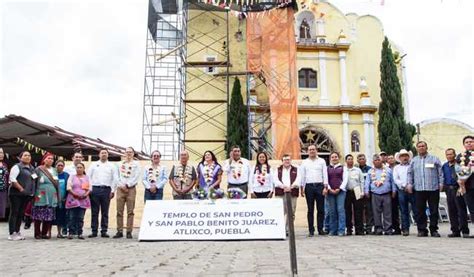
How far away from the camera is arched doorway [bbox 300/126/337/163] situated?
23.7m

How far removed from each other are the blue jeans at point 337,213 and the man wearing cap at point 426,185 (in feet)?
4.32

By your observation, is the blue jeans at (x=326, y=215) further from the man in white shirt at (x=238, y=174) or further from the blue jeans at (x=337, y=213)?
the man in white shirt at (x=238, y=174)

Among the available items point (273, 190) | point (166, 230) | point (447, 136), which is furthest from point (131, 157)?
point (447, 136)

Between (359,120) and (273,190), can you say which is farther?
(359,120)

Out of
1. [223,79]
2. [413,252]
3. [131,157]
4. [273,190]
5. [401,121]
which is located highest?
[223,79]

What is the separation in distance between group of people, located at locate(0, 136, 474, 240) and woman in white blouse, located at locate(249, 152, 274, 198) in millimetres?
19

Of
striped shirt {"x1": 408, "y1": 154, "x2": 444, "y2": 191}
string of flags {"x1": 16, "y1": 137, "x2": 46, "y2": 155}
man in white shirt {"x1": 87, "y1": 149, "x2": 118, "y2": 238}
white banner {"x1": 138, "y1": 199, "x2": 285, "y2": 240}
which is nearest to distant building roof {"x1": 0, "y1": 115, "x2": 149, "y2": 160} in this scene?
string of flags {"x1": 16, "y1": 137, "x2": 46, "y2": 155}

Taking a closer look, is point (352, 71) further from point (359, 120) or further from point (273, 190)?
point (273, 190)

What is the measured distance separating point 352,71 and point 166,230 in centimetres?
1957

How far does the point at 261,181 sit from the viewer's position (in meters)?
8.62

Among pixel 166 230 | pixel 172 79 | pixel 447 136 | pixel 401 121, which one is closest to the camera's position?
pixel 166 230

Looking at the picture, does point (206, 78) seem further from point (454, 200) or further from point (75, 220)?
point (454, 200)

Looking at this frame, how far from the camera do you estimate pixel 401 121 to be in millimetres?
21781

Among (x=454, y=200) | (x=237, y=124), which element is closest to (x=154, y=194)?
(x=454, y=200)
